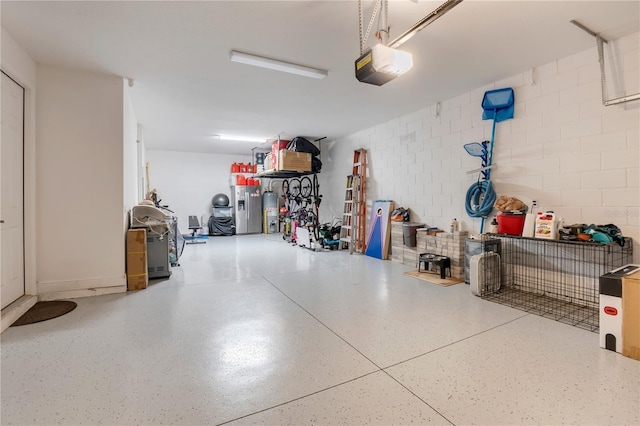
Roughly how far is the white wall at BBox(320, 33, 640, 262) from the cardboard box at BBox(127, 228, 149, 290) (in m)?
4.46

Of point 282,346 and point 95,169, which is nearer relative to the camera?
point 282,346

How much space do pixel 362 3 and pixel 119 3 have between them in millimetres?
2019

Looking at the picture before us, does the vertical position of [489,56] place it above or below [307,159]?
above

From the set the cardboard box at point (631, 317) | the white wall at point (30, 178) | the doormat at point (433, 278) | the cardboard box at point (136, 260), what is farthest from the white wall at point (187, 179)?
the cardboard box at point (631, 317)

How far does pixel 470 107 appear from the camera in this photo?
4402mm

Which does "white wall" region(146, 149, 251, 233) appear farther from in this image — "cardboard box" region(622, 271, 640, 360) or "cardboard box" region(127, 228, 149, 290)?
"cardboard box" region(622, 271, 640, 360)

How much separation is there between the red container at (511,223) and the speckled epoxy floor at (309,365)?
961mm

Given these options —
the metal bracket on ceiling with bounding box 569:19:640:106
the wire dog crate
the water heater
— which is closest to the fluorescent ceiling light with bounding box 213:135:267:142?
the water heater

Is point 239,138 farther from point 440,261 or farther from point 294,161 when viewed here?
point 440,261

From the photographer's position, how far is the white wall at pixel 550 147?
2.98m

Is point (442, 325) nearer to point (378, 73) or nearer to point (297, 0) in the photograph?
point (378, 73)

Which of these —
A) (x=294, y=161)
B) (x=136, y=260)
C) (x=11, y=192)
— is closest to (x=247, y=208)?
(x=294, y=161)

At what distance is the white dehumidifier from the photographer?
138 inches

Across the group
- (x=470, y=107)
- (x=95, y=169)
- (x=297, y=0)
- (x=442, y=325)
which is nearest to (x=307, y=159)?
(x=470, y=107)
